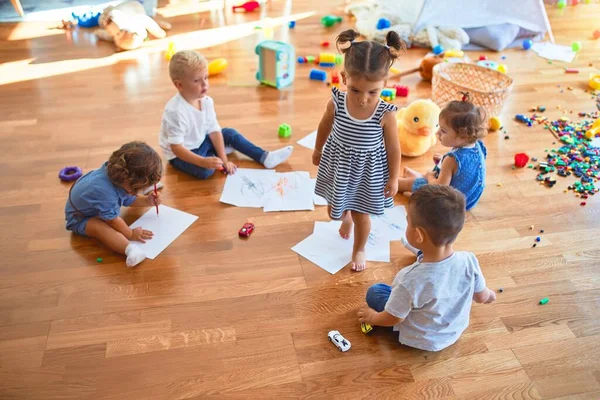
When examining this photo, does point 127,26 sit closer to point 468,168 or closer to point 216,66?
point 216,66

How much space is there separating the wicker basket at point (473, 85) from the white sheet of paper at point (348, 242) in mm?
969

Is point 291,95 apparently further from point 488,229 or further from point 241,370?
point 241,370

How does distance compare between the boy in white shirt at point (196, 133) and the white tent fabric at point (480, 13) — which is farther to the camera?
the white tent fabric at point (480, 13)

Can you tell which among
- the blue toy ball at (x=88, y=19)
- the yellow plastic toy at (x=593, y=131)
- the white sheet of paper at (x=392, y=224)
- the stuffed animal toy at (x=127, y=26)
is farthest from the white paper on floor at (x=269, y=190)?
the blue toy ball at (x=88, y=19)

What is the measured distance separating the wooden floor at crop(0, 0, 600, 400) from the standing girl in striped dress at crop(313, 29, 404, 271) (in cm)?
27

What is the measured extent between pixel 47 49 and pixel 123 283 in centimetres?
218

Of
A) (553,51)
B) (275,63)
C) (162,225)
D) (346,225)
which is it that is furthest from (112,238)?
(553,51)

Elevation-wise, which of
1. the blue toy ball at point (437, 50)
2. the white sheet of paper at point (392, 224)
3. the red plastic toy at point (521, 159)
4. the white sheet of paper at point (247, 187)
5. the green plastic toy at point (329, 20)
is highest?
the blue toy ball at point (437, 50)

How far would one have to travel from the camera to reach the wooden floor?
1418mm

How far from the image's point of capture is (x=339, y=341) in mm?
1504

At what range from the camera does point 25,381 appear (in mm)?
1395

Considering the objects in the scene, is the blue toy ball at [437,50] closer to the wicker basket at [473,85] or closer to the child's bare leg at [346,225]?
the wicker basket at [473,85]

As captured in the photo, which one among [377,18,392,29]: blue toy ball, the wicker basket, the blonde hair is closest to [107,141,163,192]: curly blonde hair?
the blonde hair

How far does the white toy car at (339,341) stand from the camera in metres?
1.49
